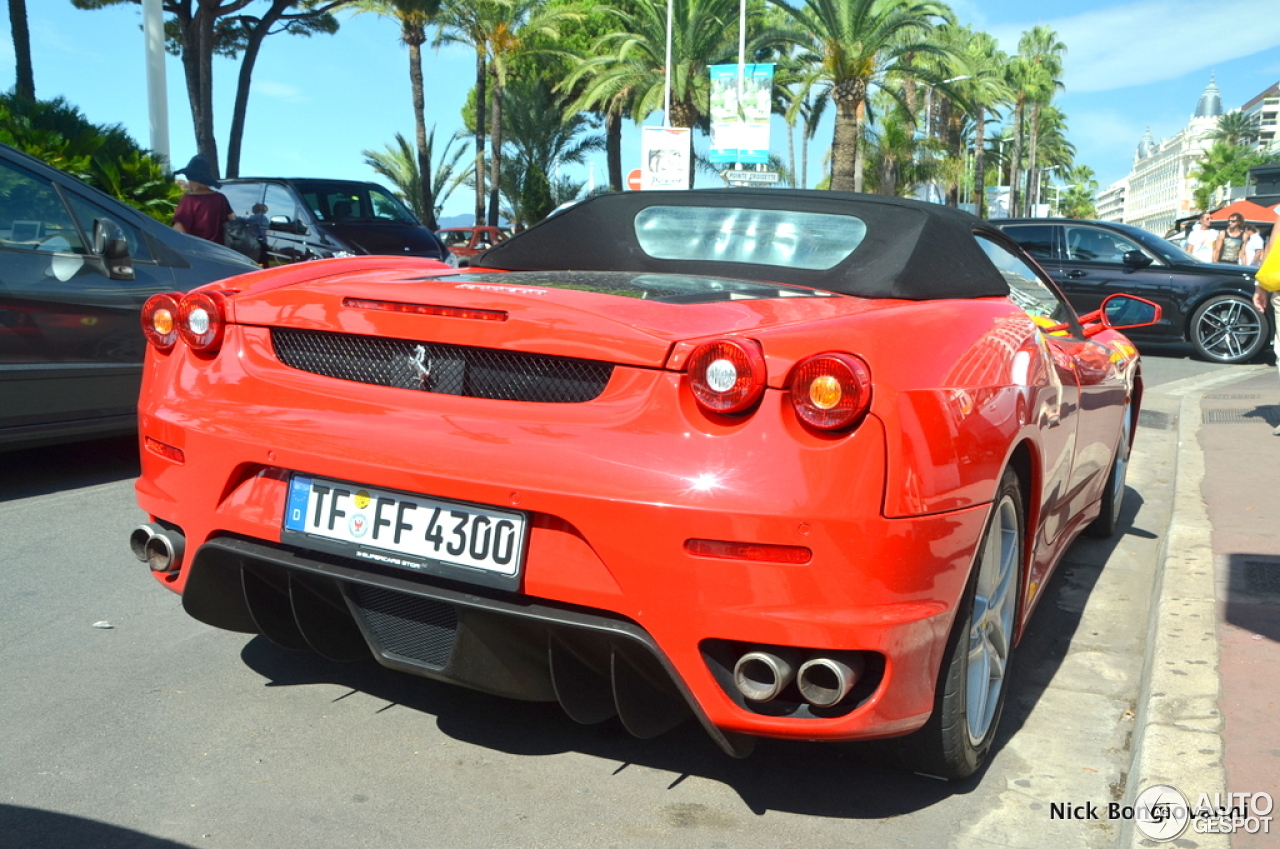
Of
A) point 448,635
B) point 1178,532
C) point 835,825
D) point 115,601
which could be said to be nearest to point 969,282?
point 835,825

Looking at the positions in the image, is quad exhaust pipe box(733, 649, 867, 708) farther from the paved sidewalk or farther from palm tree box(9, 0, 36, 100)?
palm tree box(9, 0, 36, 100)

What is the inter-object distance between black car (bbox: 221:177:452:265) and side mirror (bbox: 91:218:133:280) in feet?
31.5

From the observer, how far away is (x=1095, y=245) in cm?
1500

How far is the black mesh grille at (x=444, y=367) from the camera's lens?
2.58m

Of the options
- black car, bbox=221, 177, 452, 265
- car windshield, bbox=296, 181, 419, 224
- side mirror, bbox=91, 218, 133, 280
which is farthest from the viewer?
car windshield, bbox=296, 181, 419, 224

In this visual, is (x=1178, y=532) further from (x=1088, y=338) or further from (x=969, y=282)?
(x=969, y=282)

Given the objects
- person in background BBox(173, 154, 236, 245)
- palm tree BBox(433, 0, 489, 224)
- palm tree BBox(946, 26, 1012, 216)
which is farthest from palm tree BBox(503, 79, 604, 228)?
person in background BBox(173, 154, 236, 245)

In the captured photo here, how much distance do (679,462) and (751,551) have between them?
216mm

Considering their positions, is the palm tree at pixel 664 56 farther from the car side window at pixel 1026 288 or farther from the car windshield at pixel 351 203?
the car side window at pixel 1026 288

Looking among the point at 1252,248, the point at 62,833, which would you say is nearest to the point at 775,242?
the point at 62,833

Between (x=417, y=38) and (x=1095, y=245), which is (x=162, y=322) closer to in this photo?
(x=1095, y=245)

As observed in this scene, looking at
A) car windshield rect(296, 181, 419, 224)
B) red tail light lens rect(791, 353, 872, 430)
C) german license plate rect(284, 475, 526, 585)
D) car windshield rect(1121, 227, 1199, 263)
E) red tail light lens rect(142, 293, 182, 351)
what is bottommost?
german license plate rect(284, 475, 526, 585)

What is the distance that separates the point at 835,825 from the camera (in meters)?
2.70

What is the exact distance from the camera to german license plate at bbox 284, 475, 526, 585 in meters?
2.52
